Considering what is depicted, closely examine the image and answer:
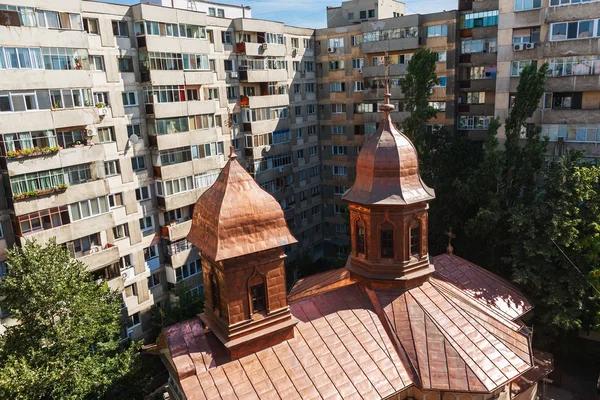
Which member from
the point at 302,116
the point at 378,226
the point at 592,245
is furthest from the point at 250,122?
the point at 592,245

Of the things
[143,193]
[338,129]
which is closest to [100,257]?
[143,193]

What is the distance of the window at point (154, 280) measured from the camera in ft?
109

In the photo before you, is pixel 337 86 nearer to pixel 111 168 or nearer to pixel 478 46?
pixel 478 46

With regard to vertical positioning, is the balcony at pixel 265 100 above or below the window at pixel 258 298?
above

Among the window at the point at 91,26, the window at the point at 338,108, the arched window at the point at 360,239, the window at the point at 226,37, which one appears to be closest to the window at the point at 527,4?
the window at the point at 338,108

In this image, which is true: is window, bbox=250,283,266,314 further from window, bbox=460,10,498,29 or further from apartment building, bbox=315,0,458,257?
window, bbox=460,10,498,29

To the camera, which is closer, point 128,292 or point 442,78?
point 128,292

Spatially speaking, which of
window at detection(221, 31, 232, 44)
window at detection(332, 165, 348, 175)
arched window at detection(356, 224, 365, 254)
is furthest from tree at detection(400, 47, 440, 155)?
window at detection(332, 165, 348, 175)

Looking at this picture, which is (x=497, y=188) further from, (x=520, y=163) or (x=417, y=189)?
(x=417, y=189)

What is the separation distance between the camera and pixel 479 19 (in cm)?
4053

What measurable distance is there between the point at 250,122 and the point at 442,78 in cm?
1809

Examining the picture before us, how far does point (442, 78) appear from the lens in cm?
4225

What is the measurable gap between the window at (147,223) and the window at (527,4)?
98.8 ft

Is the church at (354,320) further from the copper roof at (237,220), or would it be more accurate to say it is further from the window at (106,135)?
the window at (106,135)
